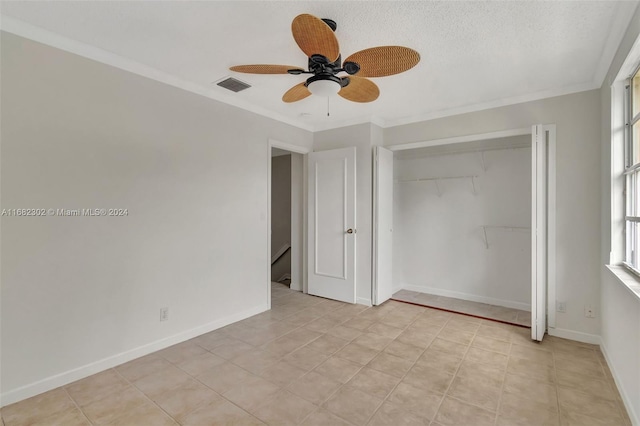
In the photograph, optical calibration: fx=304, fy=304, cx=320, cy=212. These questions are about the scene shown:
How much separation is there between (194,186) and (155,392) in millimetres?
1795

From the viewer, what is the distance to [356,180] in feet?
13.5

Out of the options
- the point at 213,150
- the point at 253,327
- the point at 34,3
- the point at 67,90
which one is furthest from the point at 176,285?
the point at 34,3

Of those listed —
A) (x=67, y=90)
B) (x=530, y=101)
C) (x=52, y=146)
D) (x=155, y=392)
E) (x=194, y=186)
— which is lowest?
(x=155, y=392)

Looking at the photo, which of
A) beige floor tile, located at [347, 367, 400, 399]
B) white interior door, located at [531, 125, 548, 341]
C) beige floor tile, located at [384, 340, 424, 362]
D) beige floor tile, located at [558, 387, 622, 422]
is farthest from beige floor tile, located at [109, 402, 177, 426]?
white interior door, located at [531, 125, 548, 341]

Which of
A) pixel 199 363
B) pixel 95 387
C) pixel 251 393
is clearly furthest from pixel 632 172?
pixel 95 387

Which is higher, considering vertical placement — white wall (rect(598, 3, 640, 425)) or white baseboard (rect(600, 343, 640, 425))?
white wall (rect(598, 3, 640, 425))

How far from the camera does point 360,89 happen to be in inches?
91.5

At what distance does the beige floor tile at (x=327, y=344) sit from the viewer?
2760 millimetres

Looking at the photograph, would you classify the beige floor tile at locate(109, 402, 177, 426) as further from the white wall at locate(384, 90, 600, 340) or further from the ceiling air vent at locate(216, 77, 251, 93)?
the white wall at locate(384, 90, 600, 340)

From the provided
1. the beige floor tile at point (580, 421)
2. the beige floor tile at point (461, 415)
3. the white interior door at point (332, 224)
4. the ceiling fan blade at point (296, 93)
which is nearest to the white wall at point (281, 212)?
the white interior door at point (332, 224)

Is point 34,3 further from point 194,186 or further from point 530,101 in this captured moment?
point 530,101

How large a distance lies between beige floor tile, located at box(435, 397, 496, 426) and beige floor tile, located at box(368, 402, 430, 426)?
0.12 metres

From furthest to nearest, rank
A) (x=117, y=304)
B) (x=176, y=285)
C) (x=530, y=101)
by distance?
(x=530, y=101), (x=176, y=285), (x=117, y=304)

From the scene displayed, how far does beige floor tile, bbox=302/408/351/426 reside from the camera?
181 centimetres
